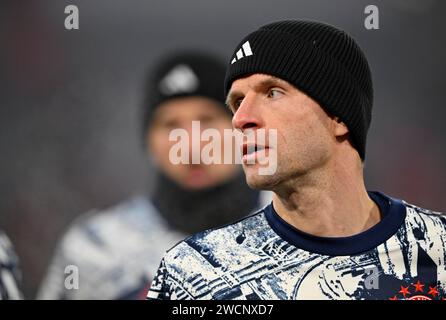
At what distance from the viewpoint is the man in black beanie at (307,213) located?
6.66 ft

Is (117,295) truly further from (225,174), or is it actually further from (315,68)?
(315,68)

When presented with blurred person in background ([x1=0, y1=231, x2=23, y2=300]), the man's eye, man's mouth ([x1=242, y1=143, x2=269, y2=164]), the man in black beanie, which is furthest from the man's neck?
blurred person in background ([x1=0, y1=231, x2=23, y2=300])

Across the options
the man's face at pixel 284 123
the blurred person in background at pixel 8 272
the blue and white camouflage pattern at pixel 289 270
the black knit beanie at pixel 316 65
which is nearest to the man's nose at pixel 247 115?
the man's face at pixel 284 123

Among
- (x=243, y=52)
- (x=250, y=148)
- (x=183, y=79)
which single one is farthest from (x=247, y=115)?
(x=183, y=79)

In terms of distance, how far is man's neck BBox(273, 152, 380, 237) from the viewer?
6.91 ft

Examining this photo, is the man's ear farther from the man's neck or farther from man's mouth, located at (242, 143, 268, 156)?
man's mouth, located at (242, 143, 268, 156)

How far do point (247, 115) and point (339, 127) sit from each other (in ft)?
1.08

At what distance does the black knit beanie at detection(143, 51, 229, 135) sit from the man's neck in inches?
81.5

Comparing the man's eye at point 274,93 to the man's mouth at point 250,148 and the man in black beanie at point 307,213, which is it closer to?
the man in black beanie at point 307,213

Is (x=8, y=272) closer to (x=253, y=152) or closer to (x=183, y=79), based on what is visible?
(x=183, y=79)

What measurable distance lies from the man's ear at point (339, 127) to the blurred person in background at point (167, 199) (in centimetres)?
200

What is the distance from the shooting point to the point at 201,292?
2.02 metres

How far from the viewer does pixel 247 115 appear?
80.6 inches
